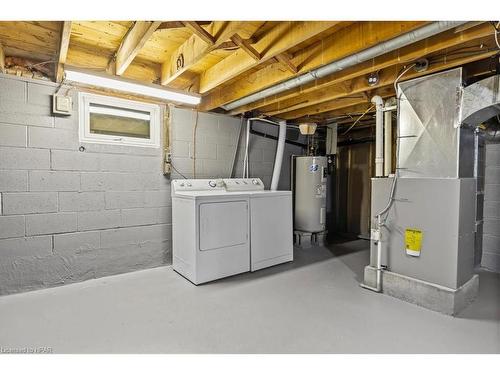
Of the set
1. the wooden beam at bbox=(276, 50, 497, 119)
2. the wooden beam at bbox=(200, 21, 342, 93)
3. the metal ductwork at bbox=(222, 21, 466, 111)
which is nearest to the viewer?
the metal ductwork at bbox=(222, 21, 466, 111)

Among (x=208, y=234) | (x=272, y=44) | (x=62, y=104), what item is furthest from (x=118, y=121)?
(x=272, y=44)

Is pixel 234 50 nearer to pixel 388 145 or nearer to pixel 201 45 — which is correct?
pixel 201 45

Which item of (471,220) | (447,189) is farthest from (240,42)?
(471,220)

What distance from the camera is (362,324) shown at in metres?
2.07

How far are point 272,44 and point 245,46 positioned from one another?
214mm

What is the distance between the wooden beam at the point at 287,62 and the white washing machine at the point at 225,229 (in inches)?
57.6

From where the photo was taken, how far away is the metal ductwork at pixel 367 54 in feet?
5.42

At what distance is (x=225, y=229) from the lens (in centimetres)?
305

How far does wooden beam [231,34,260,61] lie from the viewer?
78.0 inches

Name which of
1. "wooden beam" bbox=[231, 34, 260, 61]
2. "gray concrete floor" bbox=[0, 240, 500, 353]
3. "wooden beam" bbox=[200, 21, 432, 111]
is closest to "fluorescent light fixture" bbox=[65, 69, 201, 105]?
"wooden beam" bbox=[200, 21, 432, 111]

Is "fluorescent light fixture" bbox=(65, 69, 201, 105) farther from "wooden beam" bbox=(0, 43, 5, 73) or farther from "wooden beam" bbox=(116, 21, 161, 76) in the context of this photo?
"wooden beam" bbox=(0, 43, 5, 73)

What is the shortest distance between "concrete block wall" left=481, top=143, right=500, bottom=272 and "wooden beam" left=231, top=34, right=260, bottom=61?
3.11 m

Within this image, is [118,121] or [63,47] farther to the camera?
[118,121]

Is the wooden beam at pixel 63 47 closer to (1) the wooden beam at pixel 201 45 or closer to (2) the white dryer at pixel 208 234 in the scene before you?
(1) the wooden beam at pixel 201 45
